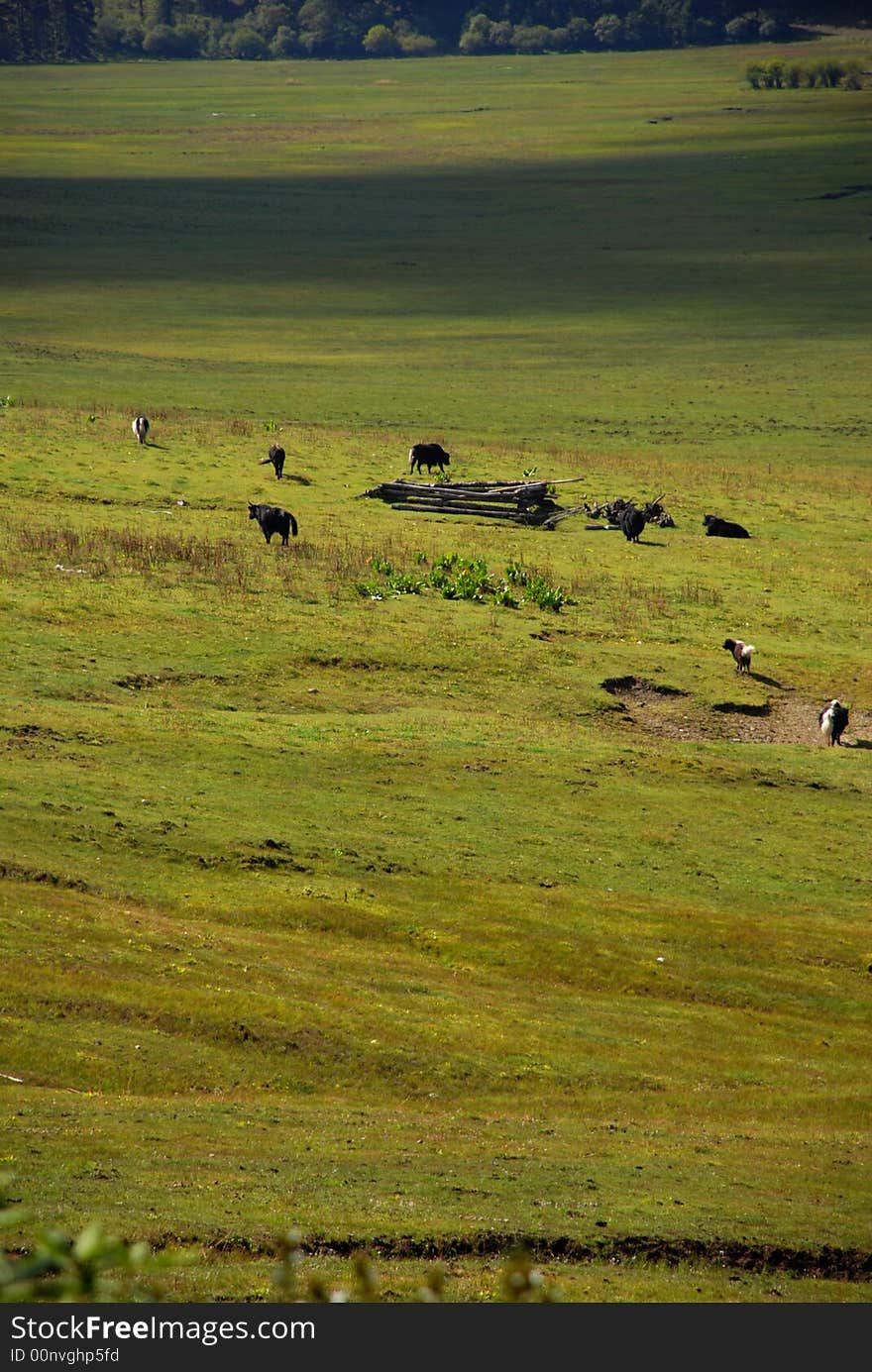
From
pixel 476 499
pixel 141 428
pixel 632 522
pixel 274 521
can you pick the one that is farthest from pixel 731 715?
pixel 141 428

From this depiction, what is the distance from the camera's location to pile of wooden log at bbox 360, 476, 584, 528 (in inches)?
2111

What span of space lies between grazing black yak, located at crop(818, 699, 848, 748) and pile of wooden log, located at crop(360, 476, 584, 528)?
18.9m

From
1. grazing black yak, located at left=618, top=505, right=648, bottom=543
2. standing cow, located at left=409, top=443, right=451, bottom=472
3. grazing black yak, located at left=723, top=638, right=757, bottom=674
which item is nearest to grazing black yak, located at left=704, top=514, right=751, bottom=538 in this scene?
grazing black yak, located at left=618, top=505, right=648, bottom=543

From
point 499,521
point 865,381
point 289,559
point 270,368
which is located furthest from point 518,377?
point 289,559

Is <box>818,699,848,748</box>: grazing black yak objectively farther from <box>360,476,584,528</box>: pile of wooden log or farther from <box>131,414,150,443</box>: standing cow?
<box>131,414,150,443</box>: standing cow

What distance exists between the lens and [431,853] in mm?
28781

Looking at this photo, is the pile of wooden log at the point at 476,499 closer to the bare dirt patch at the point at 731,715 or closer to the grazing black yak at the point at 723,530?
the grazing black yak at the point at 723,530

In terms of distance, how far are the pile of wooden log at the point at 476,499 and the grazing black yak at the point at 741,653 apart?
1442cm

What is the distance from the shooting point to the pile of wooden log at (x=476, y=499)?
53625mm

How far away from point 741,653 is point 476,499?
17.1 meters

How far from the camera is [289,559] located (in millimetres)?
45406

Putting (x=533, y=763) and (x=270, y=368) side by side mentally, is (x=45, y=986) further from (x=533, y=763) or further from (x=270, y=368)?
(x=270, y=368)

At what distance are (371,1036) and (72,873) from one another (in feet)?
20.6

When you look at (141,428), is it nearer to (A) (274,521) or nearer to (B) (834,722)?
(A) (274,521)
